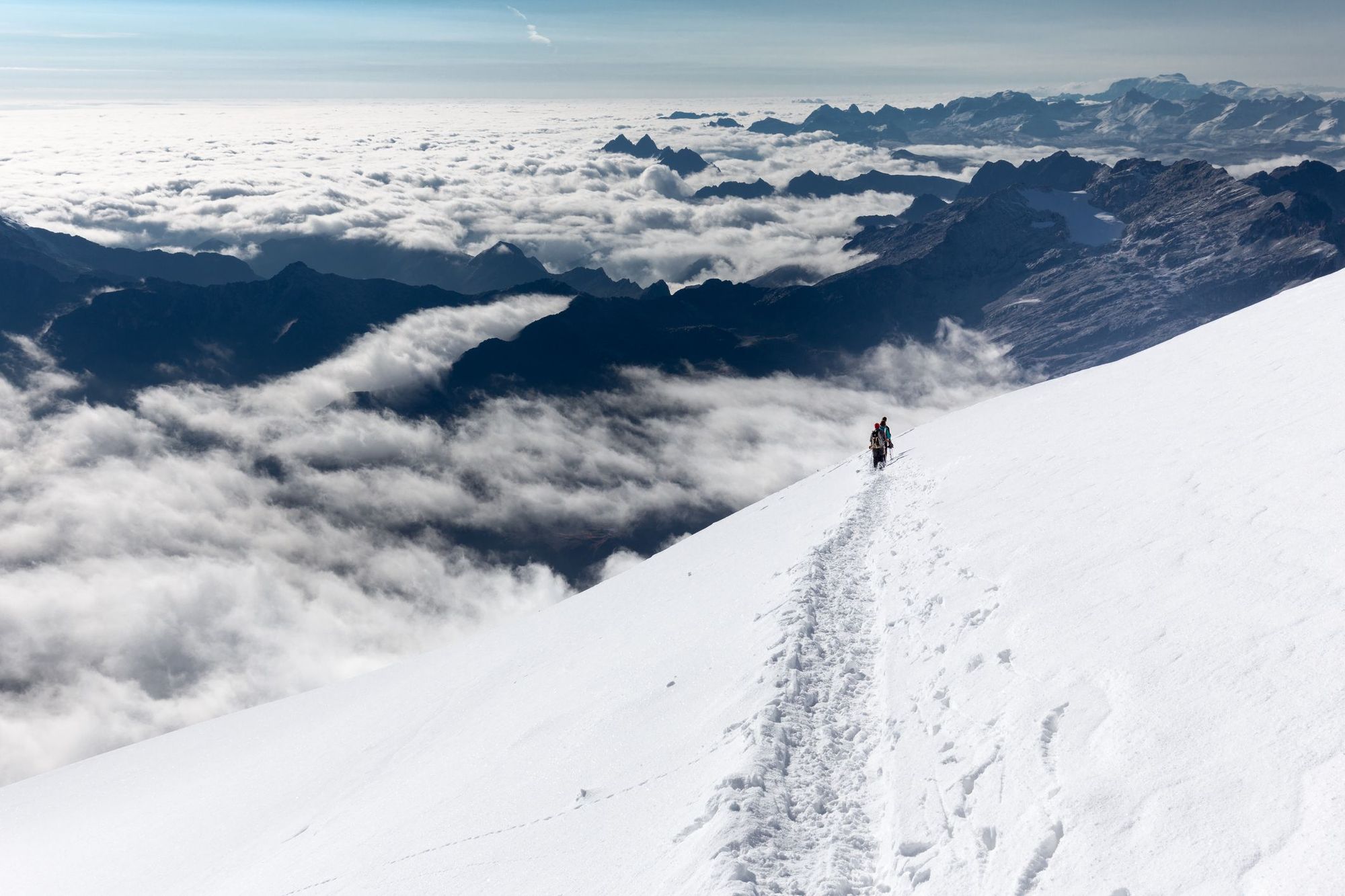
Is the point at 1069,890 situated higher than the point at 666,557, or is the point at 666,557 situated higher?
the point at 1069,890

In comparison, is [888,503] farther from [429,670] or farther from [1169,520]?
[429,670]

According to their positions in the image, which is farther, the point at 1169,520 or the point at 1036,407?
the point at 1036,407

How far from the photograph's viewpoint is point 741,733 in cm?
1497

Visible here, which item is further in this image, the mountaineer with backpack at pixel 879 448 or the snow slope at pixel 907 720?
the mountaineer with backpack at pixel 879 448

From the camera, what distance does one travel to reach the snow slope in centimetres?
1032

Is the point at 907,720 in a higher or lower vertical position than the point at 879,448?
lower

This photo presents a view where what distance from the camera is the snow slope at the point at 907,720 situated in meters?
10.3

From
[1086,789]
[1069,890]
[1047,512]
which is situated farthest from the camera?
[1047,512]

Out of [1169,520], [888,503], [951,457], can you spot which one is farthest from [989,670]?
[951,457]

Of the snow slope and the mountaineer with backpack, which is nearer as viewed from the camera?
the snow slope

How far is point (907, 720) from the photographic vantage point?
48.4 feet

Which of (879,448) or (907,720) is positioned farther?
(879,448)

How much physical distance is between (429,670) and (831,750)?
2128 cm

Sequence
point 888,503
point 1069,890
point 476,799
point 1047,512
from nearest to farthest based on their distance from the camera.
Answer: point 1069,890, point 476,799, point 1047,512, point 888,503
